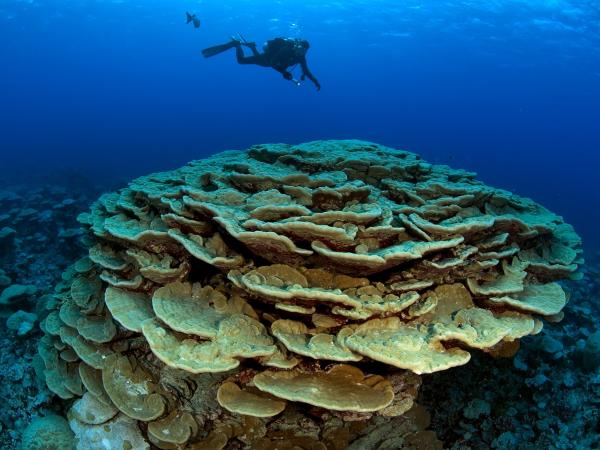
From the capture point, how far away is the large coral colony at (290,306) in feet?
9.95

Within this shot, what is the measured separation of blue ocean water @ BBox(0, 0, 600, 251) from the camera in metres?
37.0

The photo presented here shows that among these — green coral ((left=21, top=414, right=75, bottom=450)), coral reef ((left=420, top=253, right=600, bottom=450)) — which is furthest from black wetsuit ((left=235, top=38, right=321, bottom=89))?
green coral ((left=21, top=414, right=75, bottom=450))

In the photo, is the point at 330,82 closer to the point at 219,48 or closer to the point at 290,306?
the point at 219,48

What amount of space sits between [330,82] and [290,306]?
100 m

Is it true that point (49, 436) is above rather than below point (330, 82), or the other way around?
above

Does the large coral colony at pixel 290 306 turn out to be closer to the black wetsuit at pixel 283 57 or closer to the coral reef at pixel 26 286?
the coral reef at pixel 26 286

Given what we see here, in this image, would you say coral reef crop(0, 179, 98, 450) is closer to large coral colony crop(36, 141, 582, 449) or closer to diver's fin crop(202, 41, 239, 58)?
large coral colony crop(36, 141, 582, 449)

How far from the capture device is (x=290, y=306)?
308 centimetres

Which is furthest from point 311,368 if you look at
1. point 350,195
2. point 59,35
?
point 59,35

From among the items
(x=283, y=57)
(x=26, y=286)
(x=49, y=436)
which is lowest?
(x=26, y=286)

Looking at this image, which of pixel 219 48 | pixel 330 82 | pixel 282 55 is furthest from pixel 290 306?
pixel 330 82

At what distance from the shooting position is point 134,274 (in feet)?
13.1

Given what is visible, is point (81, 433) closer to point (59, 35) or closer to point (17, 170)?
point (17, 170)

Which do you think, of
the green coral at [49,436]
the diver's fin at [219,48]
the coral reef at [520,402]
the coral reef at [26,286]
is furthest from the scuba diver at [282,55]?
the green coral at [49,436]
